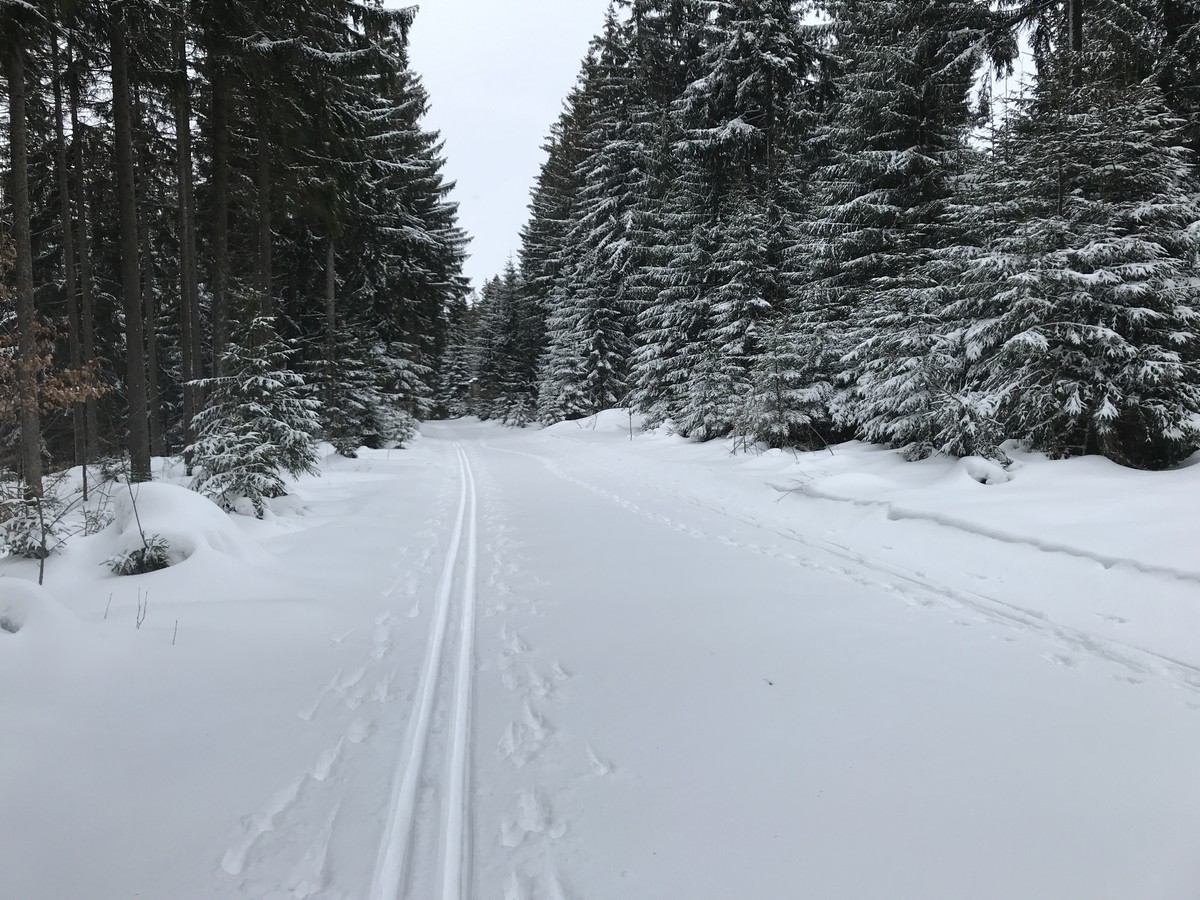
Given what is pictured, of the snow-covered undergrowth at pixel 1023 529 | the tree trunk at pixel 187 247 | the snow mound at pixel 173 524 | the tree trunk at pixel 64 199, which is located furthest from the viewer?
the tree trunk at pixel 64 199

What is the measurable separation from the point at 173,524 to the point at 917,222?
1311 centimetres

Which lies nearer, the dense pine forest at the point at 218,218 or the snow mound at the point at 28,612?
the snow mound at the point at 28,612

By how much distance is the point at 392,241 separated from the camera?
19.5 m

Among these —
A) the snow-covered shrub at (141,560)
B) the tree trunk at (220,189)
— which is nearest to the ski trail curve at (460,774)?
the snow-covered shrub at (141,560)

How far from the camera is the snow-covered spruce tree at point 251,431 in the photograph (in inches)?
321

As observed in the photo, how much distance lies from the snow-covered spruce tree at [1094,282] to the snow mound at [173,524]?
930 centimetres

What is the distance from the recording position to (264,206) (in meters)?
12.4

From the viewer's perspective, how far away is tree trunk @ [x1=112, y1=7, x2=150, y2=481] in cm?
922

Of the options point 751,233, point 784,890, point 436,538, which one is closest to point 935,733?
point 784,890

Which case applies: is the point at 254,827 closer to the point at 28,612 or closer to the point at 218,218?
the point at 28,612

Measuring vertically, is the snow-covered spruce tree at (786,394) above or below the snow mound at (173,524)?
above

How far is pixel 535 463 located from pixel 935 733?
1516cm

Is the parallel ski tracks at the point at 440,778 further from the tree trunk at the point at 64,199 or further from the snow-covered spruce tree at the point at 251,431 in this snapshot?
the tree trunk at the point at 64,199

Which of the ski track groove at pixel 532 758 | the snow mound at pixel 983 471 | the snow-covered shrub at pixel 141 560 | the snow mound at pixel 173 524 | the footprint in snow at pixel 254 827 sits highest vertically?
the snow mound at pixel 983 471
